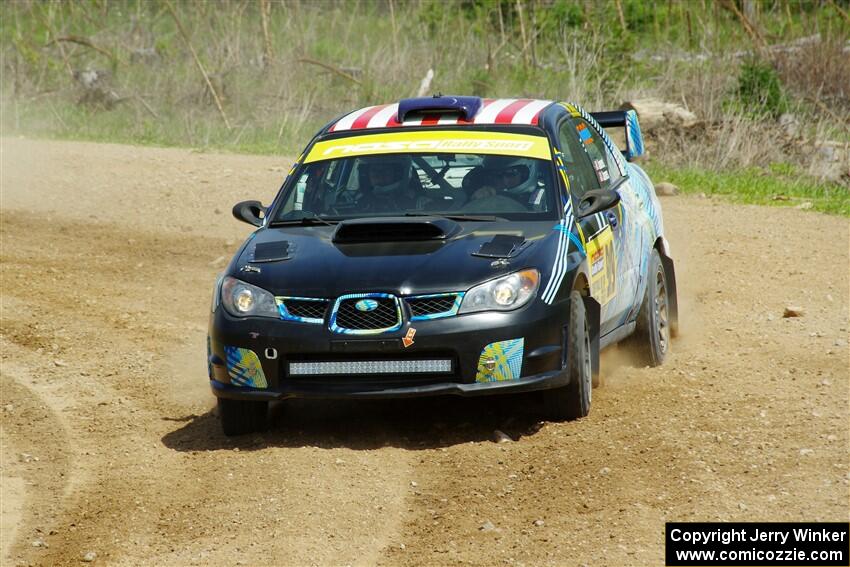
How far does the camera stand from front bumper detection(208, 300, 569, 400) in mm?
6781

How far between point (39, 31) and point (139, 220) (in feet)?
37.1

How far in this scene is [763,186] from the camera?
16062mm

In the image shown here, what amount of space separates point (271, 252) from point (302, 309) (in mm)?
525

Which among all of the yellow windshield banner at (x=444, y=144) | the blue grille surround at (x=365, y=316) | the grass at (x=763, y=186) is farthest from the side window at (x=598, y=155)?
the grass at (x=763, y=186)

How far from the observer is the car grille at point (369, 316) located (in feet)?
22.4

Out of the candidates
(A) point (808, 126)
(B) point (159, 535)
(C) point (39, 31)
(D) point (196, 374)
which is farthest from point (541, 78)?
(B) point (159, 535)

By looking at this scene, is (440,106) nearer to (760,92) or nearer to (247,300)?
(247,300)

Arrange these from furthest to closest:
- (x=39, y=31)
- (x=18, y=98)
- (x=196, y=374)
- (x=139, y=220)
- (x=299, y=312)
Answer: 1. (x=39, y=31)
2. (x=18, y=98)
3. (x=139, y=220)
4. (x=196, y=374)
5. (x=299, y=312)

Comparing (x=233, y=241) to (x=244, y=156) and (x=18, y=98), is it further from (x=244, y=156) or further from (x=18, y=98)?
(x=18, y=98)

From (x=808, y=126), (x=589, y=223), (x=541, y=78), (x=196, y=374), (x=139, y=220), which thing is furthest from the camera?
(x=541, y=78)

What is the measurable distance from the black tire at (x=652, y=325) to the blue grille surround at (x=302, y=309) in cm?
253

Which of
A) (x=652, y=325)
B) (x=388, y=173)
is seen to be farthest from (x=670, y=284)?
(x=388, y=173)

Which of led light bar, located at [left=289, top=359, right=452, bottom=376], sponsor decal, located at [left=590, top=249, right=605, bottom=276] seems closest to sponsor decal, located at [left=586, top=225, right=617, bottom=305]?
sponsor decal, located at [left=590, top=249, right=605, bottom=276]

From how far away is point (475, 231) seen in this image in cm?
740
